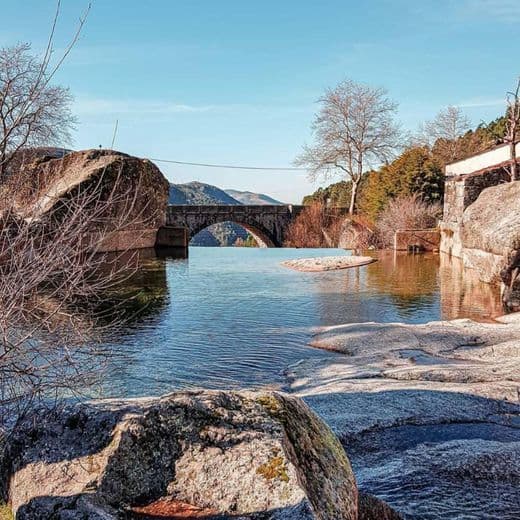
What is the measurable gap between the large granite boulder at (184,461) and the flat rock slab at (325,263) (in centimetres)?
1584

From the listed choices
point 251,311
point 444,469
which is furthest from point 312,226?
point 444,469

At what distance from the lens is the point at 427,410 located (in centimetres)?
573

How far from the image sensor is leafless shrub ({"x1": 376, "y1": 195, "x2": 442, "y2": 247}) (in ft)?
89.6

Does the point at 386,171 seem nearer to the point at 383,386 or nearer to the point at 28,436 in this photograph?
the point at 383,386

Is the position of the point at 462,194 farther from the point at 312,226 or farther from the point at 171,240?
the point at 312,226

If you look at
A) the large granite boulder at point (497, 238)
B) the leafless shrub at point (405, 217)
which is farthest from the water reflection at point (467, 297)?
the leafless shrub at point (405, 217)

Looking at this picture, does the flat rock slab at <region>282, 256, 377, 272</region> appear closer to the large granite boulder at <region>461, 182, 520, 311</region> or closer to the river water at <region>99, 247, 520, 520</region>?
the river water at <region>99, 247, 520, 520</region>

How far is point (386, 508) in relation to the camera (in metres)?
3.61

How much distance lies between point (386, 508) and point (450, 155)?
45070 millimetres

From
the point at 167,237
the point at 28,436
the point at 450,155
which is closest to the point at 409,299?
the point at 28,436

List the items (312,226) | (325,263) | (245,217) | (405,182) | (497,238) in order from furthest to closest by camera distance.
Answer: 1. (245,217)
2. (312,226)
3. (405,182)
4. (325,263)
5. (497,238)

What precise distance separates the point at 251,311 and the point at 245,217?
2483cm

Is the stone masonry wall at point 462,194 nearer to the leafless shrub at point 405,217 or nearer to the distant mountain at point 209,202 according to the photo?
the leafless shrub at point 405,217

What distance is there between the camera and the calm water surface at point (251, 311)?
7631 millimetres
